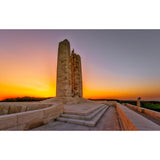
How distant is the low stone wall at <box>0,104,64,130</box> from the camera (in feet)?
7.72

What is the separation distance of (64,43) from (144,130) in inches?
541

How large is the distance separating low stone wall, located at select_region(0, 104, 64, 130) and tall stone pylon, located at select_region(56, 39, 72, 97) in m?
6.96

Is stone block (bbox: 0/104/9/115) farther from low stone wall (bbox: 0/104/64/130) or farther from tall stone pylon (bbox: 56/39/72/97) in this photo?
tall stone pylon (bbox: 56/39/72/97)

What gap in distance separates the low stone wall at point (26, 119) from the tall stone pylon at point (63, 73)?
6.96 m

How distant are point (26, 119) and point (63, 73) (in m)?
8.95

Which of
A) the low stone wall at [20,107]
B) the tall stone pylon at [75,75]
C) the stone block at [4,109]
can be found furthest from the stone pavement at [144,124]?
the tall stone pylon at [75,75]

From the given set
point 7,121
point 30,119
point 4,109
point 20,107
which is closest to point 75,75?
point 20,107

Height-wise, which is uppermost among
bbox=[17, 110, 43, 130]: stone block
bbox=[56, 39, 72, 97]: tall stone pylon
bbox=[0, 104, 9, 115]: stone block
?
bbox=[56, 39, 72, 97]: tall stone pylon

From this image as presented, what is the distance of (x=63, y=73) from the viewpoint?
11.4 meters

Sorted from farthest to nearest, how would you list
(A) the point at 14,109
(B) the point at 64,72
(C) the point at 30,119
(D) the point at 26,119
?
(B) the point at 64,72, (A) the point at 14,109, (C) the point at 30,119, (D) the point at 26,119

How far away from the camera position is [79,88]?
16266 mm

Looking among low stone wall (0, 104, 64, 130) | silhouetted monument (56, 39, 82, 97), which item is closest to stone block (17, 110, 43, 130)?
low stone wall (0, 104, 64, 130)

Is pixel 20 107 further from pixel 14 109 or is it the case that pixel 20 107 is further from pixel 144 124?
pixel 144 124

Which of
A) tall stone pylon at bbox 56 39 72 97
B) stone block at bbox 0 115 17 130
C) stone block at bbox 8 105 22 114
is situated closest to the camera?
stone block at bbox 0 115 17 130
